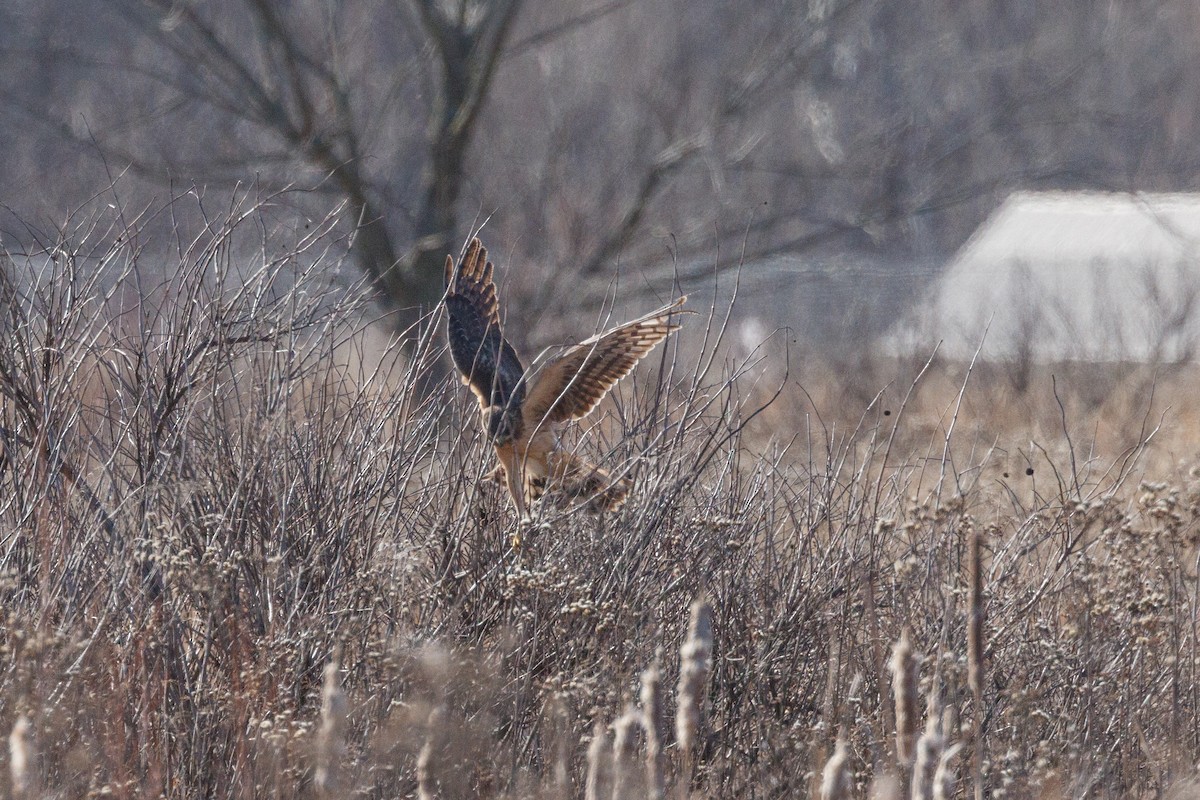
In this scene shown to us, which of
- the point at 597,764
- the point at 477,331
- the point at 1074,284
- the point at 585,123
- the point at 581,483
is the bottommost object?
the point at 597,764

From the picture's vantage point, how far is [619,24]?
14.8 meters

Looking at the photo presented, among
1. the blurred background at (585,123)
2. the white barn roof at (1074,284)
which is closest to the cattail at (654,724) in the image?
the blurred background at (585,123)

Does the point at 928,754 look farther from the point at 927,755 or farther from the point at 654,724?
the point at 654,724

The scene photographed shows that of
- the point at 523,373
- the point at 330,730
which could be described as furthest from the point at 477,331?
the point at 330,730

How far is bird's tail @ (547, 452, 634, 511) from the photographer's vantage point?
13.4ft

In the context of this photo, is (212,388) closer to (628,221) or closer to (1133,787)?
(1133,787)

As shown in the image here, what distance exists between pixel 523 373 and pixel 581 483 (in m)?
0.86

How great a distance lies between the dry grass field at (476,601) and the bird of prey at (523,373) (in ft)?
0.90

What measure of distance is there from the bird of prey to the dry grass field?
28 cm

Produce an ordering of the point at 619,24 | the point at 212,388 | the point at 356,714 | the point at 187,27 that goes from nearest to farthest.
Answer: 1. the point at 356,714
2. the point at 212,388
3. the point at 187,27
4. the point at 619,24

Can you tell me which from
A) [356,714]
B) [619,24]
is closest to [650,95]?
[619,24]

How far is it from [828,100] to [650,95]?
1.90 metres

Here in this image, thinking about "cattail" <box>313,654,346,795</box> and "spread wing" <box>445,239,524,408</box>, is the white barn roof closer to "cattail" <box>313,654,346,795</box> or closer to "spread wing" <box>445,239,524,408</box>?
"spread wing" <box>445,239,524,408</box>

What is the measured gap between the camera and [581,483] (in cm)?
418
